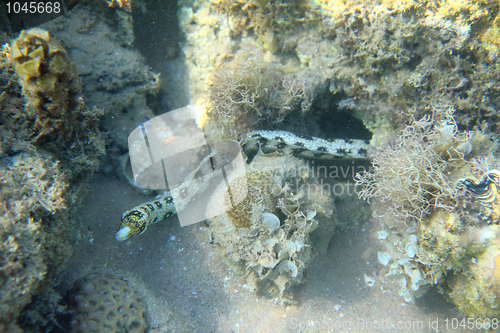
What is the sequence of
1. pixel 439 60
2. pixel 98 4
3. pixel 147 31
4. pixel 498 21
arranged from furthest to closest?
pixel 147 31, pixel 98 4, pixel 439 60, pixel 498 21

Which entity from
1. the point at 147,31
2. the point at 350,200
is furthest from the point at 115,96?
the point at 350,200

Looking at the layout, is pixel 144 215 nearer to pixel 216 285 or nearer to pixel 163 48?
pixel 216 285

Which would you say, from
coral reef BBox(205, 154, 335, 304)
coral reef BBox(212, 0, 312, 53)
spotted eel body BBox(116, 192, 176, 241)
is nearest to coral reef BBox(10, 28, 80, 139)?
spotted eel body BBox(116, 192, 176, 241)

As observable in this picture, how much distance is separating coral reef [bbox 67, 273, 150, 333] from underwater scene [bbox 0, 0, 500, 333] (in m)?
0.02

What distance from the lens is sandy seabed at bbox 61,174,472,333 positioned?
3.06 m

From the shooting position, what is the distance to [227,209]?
10.2 feet

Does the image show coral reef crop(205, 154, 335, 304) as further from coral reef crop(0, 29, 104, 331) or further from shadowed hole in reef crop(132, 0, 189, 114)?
shadowed hole in reef crop(132, 0, 189, 114)

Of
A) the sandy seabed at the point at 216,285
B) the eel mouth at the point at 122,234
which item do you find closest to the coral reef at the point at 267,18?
the sandy seabed at the point at 216,285

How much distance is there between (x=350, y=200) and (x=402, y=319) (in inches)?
65.1

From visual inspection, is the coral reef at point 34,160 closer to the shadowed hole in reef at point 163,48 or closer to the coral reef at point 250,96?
the coral reef at point 250,96

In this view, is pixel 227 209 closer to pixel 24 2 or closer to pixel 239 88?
pixel 239 88

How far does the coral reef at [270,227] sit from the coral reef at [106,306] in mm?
1121

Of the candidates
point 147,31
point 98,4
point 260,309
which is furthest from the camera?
point 147,31

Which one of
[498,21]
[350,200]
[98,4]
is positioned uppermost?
[98,4]
